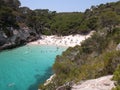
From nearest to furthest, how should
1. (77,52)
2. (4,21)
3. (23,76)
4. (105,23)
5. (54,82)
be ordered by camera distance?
(54,82) < (77,52) < (23,76) < (105,23) < (4,21)

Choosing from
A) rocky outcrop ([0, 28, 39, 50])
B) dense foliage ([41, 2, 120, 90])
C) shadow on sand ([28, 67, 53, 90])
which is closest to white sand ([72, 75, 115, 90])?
dense foliage ([41, 2, 120, 90])

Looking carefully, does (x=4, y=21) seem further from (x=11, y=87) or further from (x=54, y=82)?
(x=54, y=82)

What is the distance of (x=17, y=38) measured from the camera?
2514 inches

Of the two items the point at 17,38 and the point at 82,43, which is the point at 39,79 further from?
the point at 17,38

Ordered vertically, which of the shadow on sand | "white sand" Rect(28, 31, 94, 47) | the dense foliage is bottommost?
"white sand" Rect(28, 31, 94, 47)

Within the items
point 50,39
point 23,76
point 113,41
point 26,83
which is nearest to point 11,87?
point 26,83

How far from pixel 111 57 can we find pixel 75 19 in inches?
2867

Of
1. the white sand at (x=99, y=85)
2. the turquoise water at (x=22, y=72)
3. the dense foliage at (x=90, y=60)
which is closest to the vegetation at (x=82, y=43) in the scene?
the dense foliage at (x=90, y=60)

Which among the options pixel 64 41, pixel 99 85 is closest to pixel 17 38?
pixel 64 41

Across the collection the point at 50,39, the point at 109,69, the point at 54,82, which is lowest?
the point at 50,39

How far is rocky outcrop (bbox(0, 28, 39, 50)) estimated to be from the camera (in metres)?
58.1

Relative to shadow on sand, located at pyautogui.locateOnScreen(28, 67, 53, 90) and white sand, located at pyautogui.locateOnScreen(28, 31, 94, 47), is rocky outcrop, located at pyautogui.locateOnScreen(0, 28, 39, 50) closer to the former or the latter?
white sand, located at pyautogui.locateOnScreen(28, 31, 94, 47)

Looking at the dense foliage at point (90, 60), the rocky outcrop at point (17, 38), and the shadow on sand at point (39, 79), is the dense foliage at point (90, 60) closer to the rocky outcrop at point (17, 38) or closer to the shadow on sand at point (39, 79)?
the shadow on sand at point (39, 79)

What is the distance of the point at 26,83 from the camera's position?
29156 millimetres
